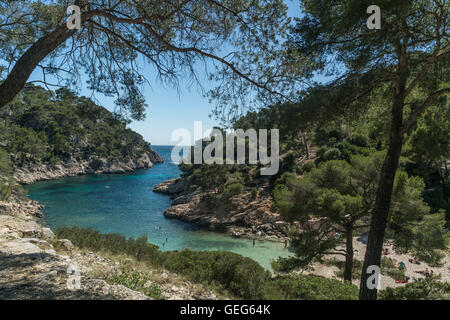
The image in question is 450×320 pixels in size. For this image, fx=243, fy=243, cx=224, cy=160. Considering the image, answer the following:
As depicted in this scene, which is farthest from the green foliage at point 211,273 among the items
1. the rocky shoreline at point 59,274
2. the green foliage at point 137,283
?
the rocky shoreline at point 59,274

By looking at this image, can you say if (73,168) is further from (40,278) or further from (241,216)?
(40,278)

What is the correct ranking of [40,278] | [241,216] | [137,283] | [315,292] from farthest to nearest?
[241,216], [315,292], [137,283], [40,278]

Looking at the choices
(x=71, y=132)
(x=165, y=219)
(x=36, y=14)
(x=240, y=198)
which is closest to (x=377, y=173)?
(x=36, y=14)

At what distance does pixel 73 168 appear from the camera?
47.8 m

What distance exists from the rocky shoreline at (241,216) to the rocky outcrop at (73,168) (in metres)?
27.2

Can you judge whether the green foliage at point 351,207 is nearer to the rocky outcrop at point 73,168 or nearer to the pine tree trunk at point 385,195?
the pine tree trunk at point 385,195

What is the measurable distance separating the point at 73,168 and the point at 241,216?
40.5 m

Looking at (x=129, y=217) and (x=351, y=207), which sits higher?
(x=351, y=207)

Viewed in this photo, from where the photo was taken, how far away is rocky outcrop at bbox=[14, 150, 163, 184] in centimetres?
3738

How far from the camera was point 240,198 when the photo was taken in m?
24.2

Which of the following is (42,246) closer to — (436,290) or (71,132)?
(436,290)

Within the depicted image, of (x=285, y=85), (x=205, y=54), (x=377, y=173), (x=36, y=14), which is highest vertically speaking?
(x=36, y=14)

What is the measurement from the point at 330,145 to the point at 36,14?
1019 inches

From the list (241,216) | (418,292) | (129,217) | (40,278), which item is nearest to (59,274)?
(40,278)
